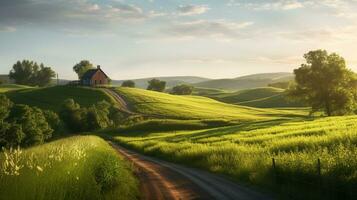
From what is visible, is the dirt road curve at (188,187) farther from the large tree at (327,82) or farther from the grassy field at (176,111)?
the grassy field at (176,111)

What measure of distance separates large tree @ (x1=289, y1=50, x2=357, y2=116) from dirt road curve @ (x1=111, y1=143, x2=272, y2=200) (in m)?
59.3

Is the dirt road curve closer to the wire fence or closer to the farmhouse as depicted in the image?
the wire fence

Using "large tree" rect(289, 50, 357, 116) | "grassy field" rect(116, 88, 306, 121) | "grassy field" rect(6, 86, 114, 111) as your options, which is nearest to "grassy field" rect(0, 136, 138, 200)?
"large tree" rect(289, 50, 357, 116)

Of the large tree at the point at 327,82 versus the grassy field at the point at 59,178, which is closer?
the grassy field at the point at 59,178

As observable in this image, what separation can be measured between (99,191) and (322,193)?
8732 mm

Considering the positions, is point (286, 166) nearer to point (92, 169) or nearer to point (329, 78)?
point (92, 169)

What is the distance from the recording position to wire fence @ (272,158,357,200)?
17.5m

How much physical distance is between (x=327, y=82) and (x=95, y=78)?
349ft

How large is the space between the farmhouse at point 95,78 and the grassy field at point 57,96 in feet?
38.9

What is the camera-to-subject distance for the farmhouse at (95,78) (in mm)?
172375

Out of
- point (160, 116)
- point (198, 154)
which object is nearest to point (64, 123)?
point (160, 116)

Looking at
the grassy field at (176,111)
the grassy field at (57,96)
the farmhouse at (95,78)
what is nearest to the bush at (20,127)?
the grassy field at (176,111)

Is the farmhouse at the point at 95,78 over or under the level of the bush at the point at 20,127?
over

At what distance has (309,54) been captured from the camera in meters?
85.6
